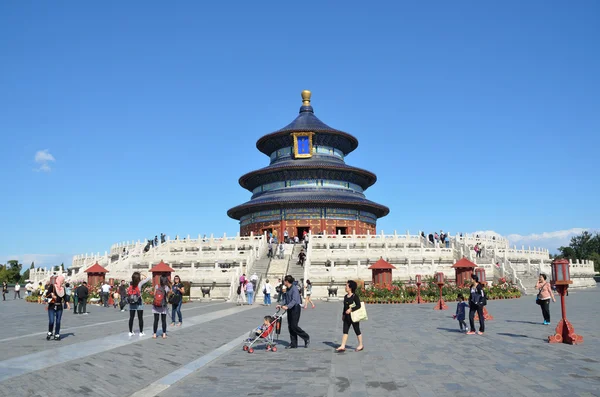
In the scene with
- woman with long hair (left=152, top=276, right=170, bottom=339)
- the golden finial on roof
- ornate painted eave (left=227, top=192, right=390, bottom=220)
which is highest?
the golden finial on roof

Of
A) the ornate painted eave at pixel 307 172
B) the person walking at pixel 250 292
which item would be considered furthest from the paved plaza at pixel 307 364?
the ornate painted eave at pixel 307 172

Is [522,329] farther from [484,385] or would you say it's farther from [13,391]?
[13,391]

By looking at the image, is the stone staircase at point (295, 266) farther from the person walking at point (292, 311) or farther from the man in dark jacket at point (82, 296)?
the person walking at point (292, 311)

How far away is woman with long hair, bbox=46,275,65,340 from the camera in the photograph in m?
12.4

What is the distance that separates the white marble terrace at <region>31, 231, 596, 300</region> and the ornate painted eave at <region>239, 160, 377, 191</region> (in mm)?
14131

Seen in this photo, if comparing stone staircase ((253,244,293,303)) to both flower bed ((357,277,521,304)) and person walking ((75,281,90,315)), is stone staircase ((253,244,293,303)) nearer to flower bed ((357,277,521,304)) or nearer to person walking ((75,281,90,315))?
flower bed ((357,277,521,304))

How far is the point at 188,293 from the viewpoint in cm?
2864

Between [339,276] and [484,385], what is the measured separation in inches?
841

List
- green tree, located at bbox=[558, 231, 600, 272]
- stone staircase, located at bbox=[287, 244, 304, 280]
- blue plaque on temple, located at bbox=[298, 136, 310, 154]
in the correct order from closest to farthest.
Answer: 1. stone staircase, located at bbox=[287, 244, 304, 280]
2. blue plaque on temple, located at bbox=[298, 136, 310, 154]
3. green tree, located at bbox=[558, 231, 600, 272]

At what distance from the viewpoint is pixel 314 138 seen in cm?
5681

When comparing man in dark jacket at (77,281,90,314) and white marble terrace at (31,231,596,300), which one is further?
white marble terrace at (31,231,596,300)

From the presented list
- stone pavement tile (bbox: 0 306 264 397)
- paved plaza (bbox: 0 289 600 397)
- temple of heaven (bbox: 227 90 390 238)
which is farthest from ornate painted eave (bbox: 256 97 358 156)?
stone pavement tile (bbox: 0 306 264 397)

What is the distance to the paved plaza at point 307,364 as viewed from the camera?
7.54 meters

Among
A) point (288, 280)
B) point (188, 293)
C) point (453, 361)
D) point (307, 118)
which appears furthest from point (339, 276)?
point (307, 118)
